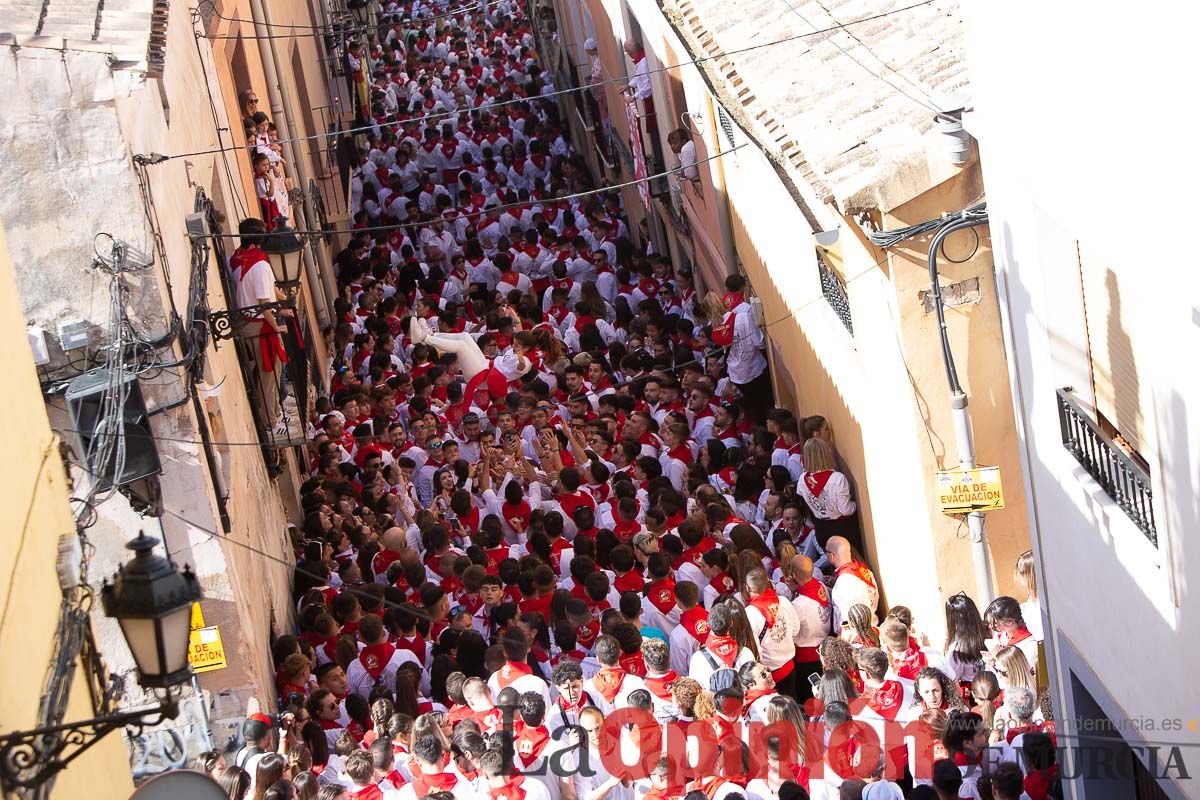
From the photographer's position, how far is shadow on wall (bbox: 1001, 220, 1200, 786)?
22.4 feet

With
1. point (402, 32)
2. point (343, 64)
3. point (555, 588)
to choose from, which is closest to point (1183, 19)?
point (555, 588)

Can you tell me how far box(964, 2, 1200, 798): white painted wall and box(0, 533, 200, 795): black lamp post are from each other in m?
3.63

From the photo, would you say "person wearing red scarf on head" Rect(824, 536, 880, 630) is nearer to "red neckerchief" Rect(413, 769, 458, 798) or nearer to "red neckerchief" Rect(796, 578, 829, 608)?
"red neckerchief" Rect(796, 578, 829, 608)

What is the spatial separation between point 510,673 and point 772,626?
1563mm

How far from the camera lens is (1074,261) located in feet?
25.8

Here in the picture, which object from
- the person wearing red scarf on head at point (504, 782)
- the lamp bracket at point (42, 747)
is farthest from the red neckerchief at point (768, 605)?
the lamp bracket at point (42, 747)

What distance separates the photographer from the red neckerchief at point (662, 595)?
1076cm

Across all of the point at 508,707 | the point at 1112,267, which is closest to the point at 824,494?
the point at 508,707

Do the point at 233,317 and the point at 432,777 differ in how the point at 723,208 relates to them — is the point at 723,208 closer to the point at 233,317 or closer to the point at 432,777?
the point at 233,317

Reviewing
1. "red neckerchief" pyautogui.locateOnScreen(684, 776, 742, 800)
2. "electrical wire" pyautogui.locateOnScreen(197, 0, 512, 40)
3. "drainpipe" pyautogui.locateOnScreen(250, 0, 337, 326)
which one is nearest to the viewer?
"red neckerchief" pyautogui.locateOnScreen(684, 776, 742, 800)

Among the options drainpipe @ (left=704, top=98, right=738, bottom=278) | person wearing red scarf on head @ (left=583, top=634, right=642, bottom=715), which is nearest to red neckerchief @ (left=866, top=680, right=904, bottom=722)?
person wearing red scarf on head @ (left=583, top=634, right=642, bottom=715)

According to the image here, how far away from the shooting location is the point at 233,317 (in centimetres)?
1184

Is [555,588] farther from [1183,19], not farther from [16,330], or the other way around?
[1183,19]

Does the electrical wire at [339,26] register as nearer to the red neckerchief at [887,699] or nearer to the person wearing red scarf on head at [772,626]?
the person wearing red scarf on head at [772,626]
